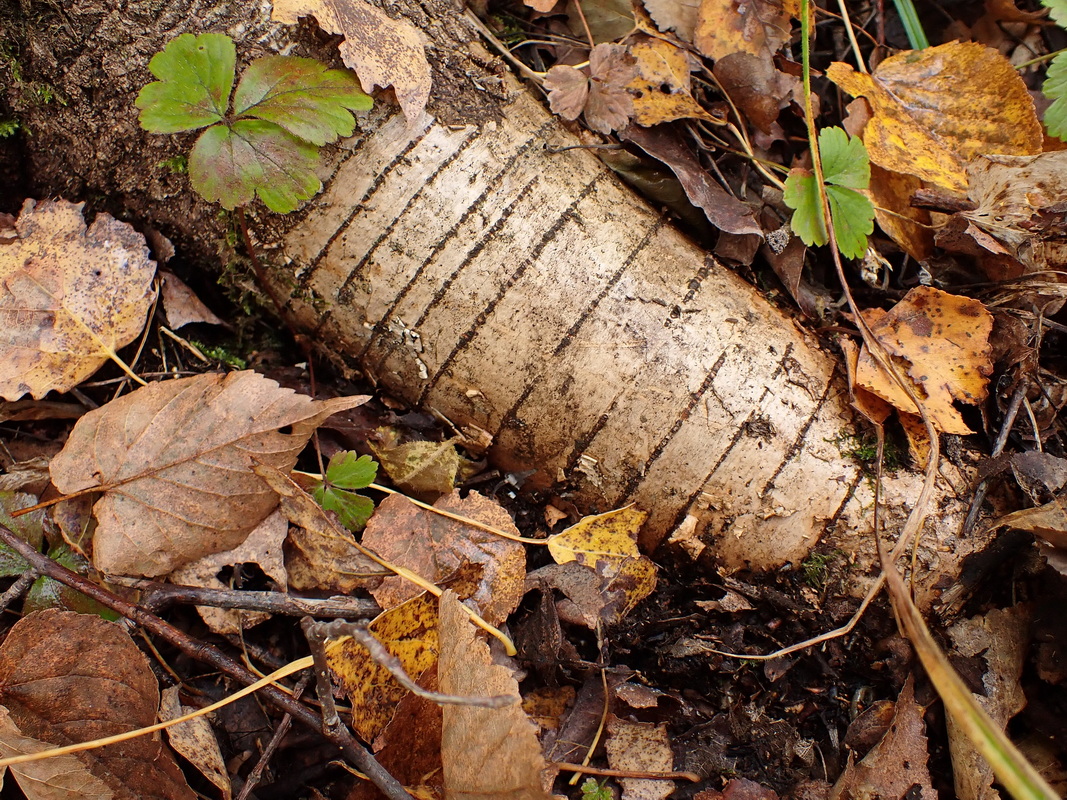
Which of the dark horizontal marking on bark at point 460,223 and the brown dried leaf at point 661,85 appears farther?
the brown dried leaf at point 661,85

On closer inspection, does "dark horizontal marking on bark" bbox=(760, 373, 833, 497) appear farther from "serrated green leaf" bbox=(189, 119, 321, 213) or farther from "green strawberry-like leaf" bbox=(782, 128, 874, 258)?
"serrated green leaf" bbox=(189, 119, 321, 213)

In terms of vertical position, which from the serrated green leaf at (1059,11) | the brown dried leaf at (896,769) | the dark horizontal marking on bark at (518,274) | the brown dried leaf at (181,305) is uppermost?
the serrated green leaf at (1059,11)

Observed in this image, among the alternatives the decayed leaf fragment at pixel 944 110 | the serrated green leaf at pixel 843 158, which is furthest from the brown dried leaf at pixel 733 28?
the serrated green leaf at pixel 843 158

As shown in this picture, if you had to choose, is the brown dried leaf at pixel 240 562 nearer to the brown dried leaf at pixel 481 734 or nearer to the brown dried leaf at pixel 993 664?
the brown dried leaf at pixel 481 734

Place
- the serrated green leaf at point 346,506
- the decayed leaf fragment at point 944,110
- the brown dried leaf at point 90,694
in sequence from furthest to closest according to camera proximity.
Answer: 1. the decayed leaf fragment at point 944,110
2. the serrated green leaf at point 346,506
3. the brown dried leaf at point 90,694

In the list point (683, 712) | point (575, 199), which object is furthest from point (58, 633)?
point (575, 199)

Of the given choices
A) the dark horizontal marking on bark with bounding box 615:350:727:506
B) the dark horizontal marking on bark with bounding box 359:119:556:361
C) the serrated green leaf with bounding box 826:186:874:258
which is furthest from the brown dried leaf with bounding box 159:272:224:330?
the serrated green leaf with bounding box 826:186:874:258

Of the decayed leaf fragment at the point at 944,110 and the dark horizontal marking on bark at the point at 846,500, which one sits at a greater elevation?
the decayed leaf fragment at the point at 944,110
